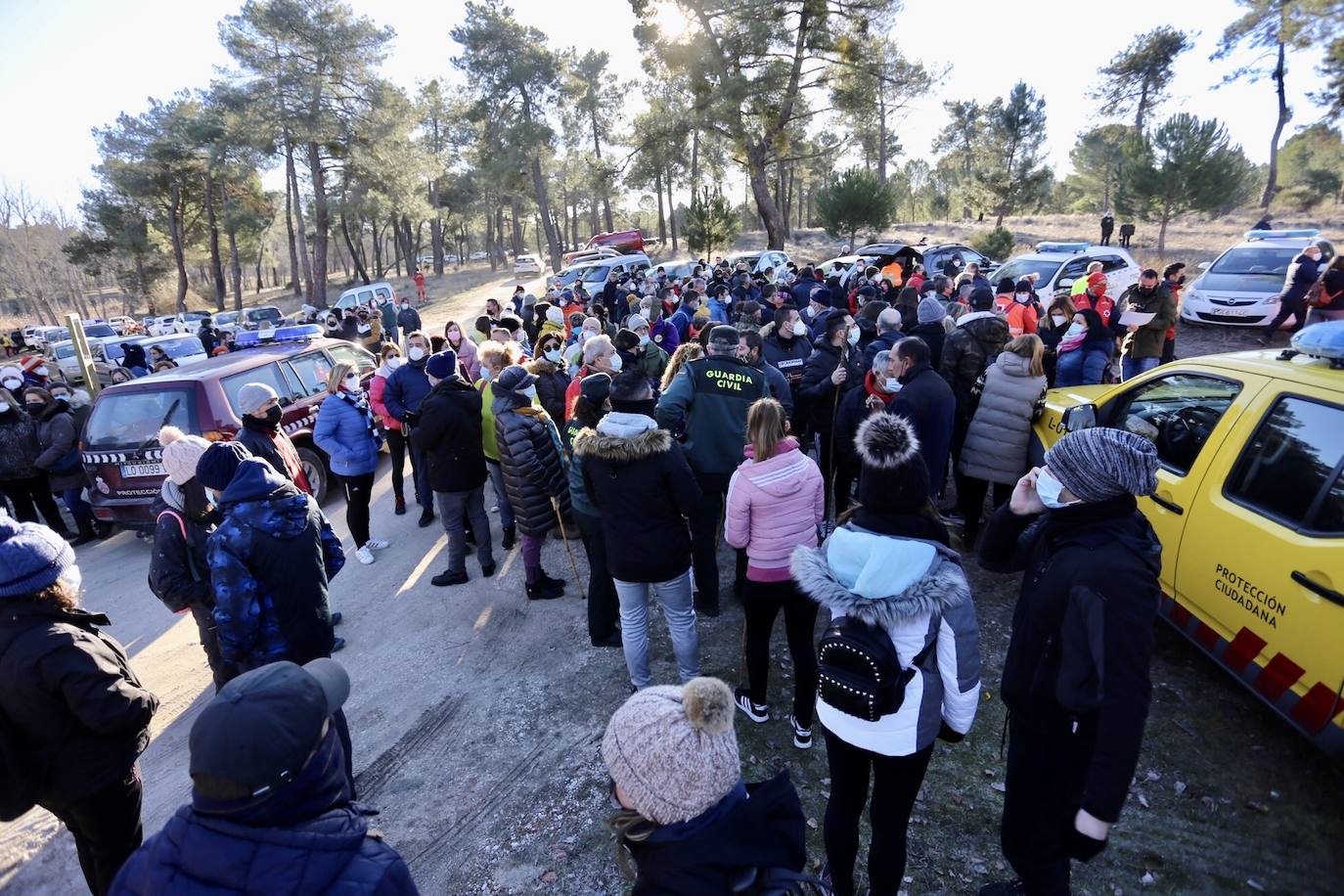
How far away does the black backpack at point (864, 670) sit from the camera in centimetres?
204

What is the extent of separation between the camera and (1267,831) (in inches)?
112

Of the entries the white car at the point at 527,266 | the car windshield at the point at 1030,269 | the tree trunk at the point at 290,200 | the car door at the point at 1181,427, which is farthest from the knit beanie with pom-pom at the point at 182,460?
the white car at the point at 527,266

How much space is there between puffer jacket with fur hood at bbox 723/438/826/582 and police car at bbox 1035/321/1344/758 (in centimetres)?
175

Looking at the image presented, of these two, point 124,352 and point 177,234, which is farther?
point 177,234

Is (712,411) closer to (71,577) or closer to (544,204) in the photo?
(71,577)

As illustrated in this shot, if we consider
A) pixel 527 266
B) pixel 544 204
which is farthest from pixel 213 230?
pixel 544 204

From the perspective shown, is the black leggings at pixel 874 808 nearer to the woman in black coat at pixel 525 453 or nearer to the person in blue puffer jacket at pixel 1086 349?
the woman in black coat at pixel 525 453

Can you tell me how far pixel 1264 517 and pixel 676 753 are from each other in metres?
3.10

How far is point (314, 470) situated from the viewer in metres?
7.41

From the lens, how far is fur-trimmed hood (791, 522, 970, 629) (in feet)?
6.72

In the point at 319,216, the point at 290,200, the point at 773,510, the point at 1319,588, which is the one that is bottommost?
the point at 1319,588

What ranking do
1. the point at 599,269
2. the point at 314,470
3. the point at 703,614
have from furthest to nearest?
the point at 599,269, the point at 314,470, the point at 703,614

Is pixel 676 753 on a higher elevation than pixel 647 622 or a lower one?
higher

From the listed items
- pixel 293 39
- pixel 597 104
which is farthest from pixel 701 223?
pixel 293 39
